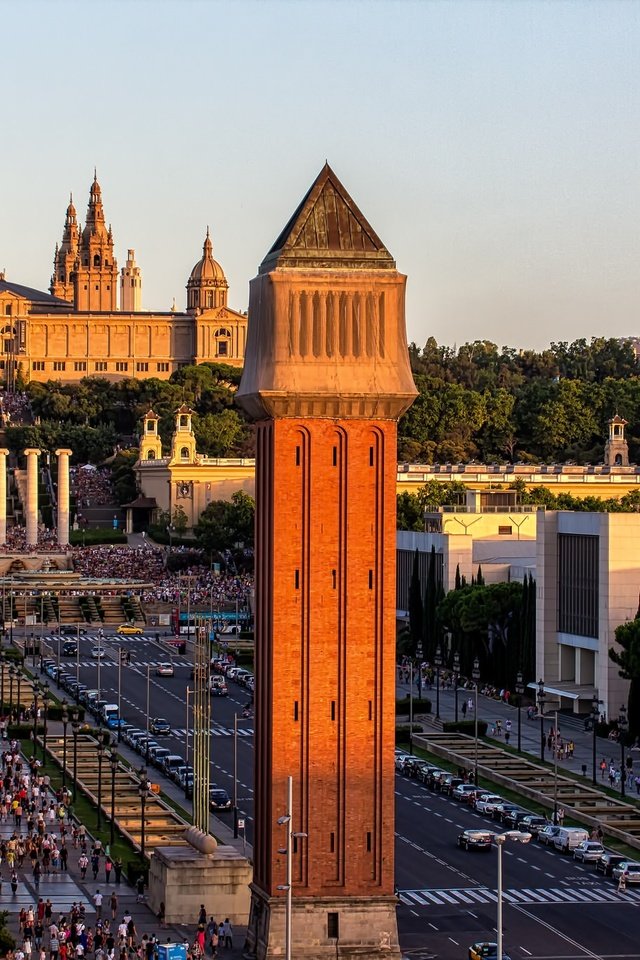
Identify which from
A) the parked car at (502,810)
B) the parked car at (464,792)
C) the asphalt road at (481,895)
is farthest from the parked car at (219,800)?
the parked car at (502,810)

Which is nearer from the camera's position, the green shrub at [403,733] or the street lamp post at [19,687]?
the green shrub at [403,733]

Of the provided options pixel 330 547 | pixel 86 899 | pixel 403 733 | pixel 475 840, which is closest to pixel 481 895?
pixel 475 840

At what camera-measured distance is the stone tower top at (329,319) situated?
66062 millimetres

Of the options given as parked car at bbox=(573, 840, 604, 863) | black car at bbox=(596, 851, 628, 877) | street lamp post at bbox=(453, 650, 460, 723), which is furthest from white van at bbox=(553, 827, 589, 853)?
street lamp post at bbox=(453, 650, 460, 723)

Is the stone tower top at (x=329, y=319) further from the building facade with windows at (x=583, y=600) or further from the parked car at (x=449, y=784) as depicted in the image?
the building facade with windows at (x=583, y=600)

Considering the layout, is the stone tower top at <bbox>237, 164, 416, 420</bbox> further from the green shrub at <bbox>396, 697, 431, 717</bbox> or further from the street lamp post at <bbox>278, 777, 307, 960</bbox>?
the green shrub at <bbox>396, 697, 431, 717</bbox>

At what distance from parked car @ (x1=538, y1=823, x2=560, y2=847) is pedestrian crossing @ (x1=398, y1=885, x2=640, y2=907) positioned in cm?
718

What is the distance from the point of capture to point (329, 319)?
217 feet

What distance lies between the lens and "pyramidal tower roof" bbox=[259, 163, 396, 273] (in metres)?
66.3

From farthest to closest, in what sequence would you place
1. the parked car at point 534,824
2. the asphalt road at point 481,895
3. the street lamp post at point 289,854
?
the parked car at point 534,824
the asphalt road at point 481,895
the street lamp post at point 289,854

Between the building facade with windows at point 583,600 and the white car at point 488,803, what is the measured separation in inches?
870

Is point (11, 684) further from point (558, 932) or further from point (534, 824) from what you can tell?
point (558, 932)

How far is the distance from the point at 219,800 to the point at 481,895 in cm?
1806

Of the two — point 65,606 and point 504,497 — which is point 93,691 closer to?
point 65,606
